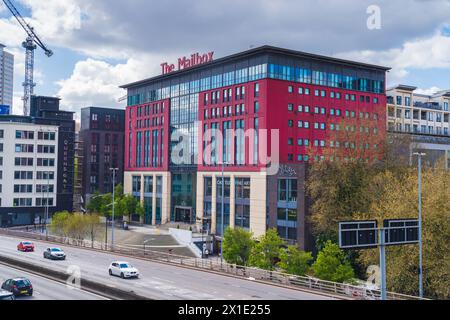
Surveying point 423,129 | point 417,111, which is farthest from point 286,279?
point 417,111

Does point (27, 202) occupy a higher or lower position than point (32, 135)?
lower

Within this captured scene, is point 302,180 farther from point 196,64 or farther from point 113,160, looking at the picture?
point 113,160

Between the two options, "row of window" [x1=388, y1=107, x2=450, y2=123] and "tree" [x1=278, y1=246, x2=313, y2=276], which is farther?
"row of window" [x1=388, y1=107, x2=450, y2=123]

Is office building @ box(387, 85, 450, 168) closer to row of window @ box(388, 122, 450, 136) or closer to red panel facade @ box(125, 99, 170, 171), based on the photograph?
row of window @ box(388, 122, 450, 136)

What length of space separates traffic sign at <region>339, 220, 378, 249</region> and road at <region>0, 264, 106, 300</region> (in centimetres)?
1623

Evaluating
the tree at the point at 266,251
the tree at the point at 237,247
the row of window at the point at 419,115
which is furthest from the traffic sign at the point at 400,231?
the row of window at the point at 419,115

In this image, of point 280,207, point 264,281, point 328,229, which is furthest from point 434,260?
point 280,207

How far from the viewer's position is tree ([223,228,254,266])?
57.5 meters

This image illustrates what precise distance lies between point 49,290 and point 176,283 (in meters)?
9.70

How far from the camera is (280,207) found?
7300 centimetres

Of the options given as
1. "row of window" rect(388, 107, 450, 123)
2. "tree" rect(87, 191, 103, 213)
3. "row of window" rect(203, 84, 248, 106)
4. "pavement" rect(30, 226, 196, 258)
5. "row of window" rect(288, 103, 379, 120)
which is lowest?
"pavement" rect(30, 226, 196, 258)

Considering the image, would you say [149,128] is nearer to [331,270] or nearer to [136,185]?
[136,185]

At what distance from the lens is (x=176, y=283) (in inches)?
1585

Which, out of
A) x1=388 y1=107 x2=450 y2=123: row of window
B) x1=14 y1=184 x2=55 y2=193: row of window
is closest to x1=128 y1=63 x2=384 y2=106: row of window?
x1=388 y1=107 x2=450 y2=123: row of window
